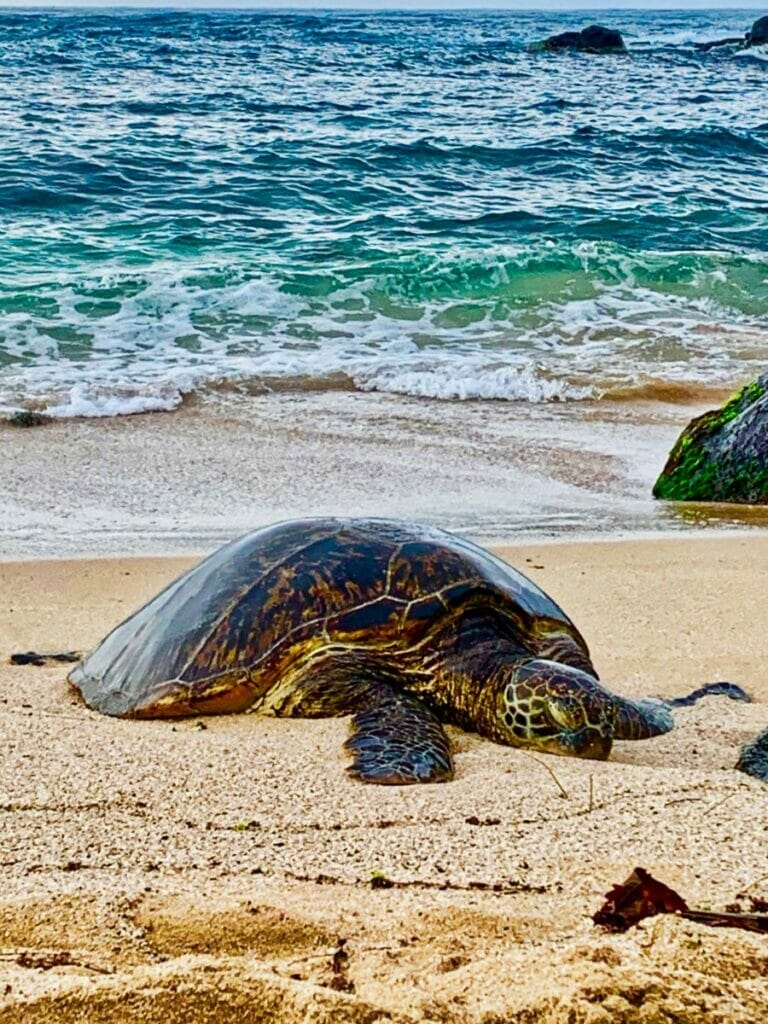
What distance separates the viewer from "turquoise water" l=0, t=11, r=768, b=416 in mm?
10805

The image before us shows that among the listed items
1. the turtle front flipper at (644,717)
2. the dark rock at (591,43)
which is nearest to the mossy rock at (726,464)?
the turtle front flipper at (644,717)

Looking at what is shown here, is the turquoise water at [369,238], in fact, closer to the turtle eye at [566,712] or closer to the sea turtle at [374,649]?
the sea turtle at [374,649]

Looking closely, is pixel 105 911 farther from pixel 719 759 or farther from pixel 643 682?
pixel 643 682

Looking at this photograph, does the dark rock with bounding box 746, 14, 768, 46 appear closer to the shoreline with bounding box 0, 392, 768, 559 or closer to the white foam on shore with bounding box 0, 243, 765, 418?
the white foam on shore with bounding box 0, 243, 765, 418

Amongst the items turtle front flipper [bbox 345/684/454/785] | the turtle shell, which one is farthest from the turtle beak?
the turtle shell

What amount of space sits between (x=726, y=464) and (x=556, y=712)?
4.38 m

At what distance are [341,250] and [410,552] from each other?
11.8 m

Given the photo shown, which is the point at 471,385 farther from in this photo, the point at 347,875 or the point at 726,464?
the point at 347,875

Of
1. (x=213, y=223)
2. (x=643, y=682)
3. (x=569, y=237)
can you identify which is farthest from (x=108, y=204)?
(x=643, y=682)

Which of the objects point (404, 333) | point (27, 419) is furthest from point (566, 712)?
point (404, 333)

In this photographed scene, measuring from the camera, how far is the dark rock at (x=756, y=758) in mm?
3128

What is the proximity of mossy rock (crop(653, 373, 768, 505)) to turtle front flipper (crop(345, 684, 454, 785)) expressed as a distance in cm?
408

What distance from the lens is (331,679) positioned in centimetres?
378

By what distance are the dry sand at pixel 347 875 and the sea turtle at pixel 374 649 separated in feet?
0.37
